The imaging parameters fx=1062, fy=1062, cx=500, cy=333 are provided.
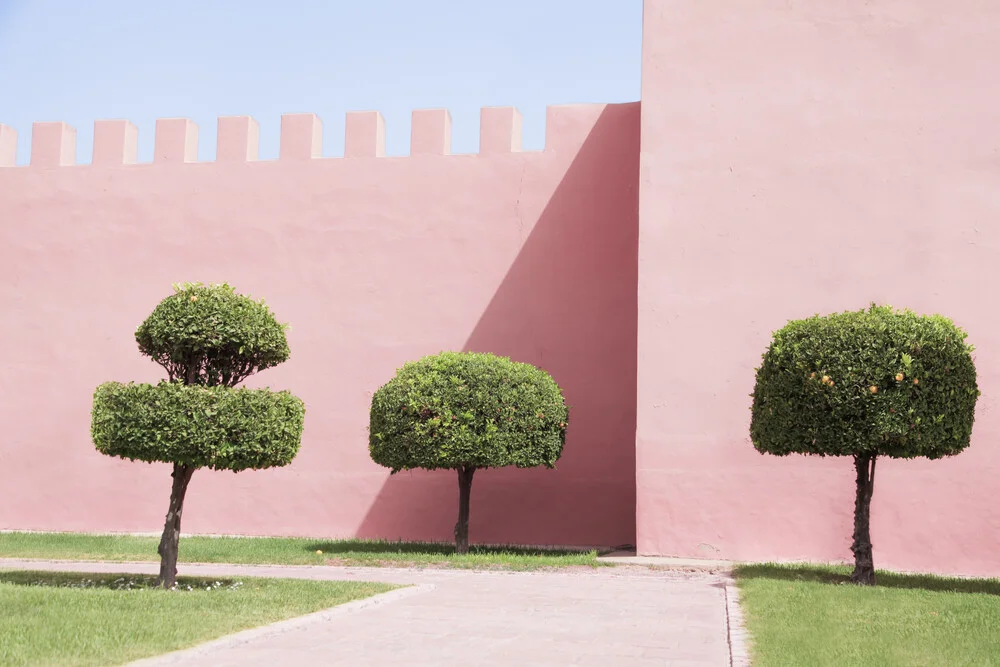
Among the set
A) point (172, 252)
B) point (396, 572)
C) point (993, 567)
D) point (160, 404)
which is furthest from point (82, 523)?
point (993, 567)

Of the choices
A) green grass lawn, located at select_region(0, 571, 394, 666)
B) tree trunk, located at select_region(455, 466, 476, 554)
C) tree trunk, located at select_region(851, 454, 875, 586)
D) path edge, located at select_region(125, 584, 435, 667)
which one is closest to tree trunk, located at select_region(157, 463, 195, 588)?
green grass lawn, located at select_region(0, 571, 394, 666)

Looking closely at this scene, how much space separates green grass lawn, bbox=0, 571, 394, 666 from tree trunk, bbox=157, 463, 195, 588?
140 mm

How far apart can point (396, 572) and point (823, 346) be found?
452 centimetres

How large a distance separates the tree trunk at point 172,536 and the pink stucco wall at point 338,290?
560 cm

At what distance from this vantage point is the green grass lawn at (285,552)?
36.1 ft

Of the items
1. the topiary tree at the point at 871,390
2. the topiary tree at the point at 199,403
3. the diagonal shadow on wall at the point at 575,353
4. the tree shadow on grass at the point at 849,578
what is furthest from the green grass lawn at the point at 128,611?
the diagonal shadow on wall at the point at 575,353

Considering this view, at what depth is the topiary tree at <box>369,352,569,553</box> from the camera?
11633 mm

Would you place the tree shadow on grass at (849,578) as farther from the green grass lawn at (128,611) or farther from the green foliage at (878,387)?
the green grass lawn at (128,611)

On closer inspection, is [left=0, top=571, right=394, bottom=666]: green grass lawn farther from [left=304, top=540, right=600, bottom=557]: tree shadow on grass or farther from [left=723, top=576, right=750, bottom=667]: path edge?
[left=304, top=540, right=600, bottom=557]: tree shadow on grass

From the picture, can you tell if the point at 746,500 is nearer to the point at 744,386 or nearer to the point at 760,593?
the point at 744,386

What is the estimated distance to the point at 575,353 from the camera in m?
14.1

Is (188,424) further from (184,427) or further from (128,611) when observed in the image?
(128,611)

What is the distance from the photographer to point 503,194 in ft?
47.7

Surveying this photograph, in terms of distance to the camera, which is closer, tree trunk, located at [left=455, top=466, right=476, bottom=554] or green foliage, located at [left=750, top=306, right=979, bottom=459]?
green foliage, located at [left=750, top=306, right=979, bottom=459]
